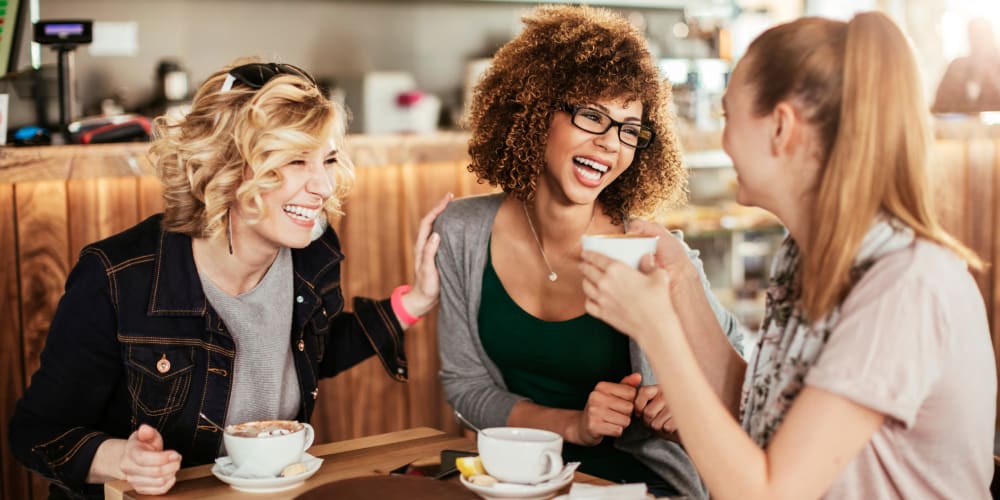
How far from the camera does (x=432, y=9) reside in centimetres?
519

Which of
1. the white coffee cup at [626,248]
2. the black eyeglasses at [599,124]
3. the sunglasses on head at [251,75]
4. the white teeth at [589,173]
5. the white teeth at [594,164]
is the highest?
the sunglasses on head at [251,75]

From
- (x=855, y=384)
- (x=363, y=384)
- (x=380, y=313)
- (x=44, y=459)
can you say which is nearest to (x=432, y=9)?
(x=363, y=384)

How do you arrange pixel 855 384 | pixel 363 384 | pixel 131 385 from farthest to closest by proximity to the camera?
1. pixel 363 384
2. pixel 131 385
3. pixel 855 384

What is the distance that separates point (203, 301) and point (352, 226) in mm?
1142

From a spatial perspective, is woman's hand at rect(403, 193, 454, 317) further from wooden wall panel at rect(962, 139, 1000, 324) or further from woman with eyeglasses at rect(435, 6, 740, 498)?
wooden wall panel at rect(962, 139, 1000, 324)

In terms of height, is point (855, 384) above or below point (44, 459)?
above

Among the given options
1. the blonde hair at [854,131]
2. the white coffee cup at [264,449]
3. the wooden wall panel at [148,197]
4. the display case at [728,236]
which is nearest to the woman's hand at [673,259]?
the blonde hair at [854,131]

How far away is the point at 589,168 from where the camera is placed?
6.77 feet

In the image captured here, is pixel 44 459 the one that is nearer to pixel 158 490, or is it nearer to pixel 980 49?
pixel 158 490

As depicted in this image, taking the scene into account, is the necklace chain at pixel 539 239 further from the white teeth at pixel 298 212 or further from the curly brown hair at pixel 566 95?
the white teeth at pixel 298 212

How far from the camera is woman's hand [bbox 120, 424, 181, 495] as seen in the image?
1449mm

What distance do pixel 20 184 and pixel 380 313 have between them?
1028 millimetres

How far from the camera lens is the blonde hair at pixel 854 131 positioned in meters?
1.23

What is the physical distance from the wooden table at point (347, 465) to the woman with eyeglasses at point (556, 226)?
317mm
